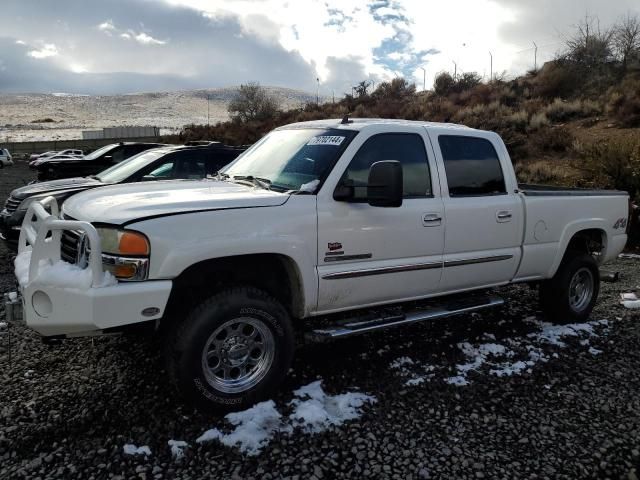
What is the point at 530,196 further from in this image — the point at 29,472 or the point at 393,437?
the point at 29,472

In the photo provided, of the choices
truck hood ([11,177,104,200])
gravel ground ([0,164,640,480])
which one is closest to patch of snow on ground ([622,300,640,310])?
gravel ground ([0,164,640,480])

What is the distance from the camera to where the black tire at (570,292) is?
17.4ft

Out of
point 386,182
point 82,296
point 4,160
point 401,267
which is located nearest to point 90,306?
point 82,296

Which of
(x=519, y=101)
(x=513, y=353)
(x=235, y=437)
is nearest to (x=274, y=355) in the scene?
(x=235, y=437)

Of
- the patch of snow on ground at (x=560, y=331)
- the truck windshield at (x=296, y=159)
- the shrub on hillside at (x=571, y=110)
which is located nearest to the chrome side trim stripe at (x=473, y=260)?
the patch of snow on ground at (x=560, y=331)

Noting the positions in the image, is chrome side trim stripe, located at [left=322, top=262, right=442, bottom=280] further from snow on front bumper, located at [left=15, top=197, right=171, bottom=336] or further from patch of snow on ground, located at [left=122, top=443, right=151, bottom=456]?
patch of snow on ground, located at [left=122, top=443, right=151, bottom=456]

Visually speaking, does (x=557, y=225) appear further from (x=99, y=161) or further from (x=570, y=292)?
(x=99, y=161)

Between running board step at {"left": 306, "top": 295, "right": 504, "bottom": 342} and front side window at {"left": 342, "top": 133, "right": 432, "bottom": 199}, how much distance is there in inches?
38.4

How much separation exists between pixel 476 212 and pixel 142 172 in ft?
16.7

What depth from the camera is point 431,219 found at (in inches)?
164

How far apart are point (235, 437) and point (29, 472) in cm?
110

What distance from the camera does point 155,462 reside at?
2908 mm

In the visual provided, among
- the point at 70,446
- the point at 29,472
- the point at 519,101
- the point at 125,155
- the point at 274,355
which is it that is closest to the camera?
the point at 29,472

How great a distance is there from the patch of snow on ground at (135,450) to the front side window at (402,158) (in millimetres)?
2254
